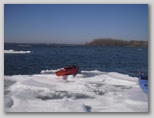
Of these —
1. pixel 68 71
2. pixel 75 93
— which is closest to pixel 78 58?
pixel 68 71

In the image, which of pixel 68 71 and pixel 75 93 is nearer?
pixel 75 93

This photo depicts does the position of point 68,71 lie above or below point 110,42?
below

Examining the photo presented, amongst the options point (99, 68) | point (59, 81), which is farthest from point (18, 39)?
point (99, 68)

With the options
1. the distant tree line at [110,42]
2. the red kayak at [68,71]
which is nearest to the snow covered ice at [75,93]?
the red kayak at [68,71]

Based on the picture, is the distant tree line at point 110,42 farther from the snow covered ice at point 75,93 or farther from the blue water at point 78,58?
the snow covered ice at point 75,93

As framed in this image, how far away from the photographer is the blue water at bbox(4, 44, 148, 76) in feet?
14.0

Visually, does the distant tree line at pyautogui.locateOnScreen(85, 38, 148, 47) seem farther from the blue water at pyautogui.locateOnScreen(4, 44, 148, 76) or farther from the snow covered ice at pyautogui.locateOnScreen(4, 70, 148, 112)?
the snow covered ice at pyautogui.locateOnScreen(4, 70, 148, 112)

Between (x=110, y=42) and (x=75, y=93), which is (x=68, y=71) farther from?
(x=110, y=42)

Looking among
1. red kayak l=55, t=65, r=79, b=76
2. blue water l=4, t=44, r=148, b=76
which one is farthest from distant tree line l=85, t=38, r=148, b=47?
red kayak l=55, t=65, r=79, b=76

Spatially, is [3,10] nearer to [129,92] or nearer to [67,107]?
[67,107]

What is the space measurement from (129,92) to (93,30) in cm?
117

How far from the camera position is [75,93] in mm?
4289

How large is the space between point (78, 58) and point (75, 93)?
0.58 m

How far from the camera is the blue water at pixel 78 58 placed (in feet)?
14.0
